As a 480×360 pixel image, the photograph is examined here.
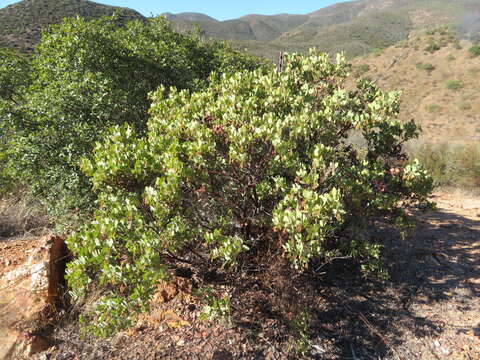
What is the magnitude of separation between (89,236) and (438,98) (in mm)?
32514

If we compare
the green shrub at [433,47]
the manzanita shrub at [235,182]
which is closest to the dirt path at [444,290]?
the manzanita shrub at [235,182]

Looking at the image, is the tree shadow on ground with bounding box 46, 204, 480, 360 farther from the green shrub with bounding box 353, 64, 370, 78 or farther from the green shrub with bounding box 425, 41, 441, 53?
the green shrub with bounding box 425, 41, 441, 53

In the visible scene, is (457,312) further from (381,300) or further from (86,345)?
(86,345)

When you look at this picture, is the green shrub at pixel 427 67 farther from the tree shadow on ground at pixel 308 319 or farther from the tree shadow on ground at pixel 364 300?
the tree shadow on ground at pixel 308 319

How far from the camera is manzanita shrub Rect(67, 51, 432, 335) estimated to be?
8.74ft

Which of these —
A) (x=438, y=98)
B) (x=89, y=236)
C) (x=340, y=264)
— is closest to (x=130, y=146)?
(x=89, y=236)

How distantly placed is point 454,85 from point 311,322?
31751 millimetres

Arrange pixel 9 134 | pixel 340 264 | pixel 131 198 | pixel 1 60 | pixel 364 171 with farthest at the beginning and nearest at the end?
1. pixel 1 60
2. pixel 9 134
3. pixel 340 264
4. pixel 364 171
5. pixel 131 198

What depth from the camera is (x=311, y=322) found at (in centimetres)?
407

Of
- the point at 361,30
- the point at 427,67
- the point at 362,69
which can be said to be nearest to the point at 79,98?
the point at 362,69

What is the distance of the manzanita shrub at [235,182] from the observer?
2.66 m

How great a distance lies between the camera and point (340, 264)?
526cm

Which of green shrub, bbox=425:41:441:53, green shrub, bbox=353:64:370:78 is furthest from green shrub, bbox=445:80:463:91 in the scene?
green shrub, bbox=353:64:370:78

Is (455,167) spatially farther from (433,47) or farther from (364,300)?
(433,47)
